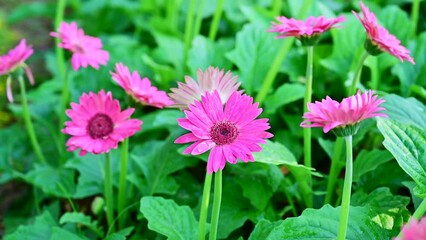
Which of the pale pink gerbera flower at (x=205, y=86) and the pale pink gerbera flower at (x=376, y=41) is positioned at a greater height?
the pale pink gerbera flower at (x=376, y=41)

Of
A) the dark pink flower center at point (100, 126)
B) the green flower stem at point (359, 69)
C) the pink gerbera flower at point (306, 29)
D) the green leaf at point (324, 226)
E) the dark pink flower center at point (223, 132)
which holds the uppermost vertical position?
the pink gerbera flower at point (306, 29)

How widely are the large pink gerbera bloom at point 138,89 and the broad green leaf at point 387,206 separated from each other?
17.4 inches

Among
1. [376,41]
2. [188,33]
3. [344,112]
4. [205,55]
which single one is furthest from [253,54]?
[344,112]

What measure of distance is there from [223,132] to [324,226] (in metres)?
0.24

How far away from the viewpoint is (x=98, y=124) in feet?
3.99

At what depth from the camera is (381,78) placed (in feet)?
5.62

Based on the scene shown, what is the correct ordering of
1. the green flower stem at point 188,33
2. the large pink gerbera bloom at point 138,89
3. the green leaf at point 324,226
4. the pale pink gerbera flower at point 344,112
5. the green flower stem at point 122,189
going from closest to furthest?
1. the pale pink gerbera flower at point 344,112
2. the green leaf at point 324,226
3. the large pink gerbera bloom at point 138,89
4. the green flower stem at point 122,189
5. the green flower stem at point 188,33

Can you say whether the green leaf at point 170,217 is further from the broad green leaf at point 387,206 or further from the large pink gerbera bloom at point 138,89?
the broad green leaf at point 387,206

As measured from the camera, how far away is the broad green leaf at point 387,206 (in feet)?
3.58

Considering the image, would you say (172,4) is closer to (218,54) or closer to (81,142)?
(218,54)

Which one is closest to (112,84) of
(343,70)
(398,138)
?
(343,70)

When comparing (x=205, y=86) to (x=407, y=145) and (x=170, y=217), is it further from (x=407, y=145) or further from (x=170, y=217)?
(x=407, y=145)

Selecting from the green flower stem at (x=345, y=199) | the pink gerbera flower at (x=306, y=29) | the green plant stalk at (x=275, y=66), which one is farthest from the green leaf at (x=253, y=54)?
the green flower stem at (x=345, y=199)

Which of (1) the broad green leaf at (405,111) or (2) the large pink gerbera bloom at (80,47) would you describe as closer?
(1) the broad green leaf at (405,111)
